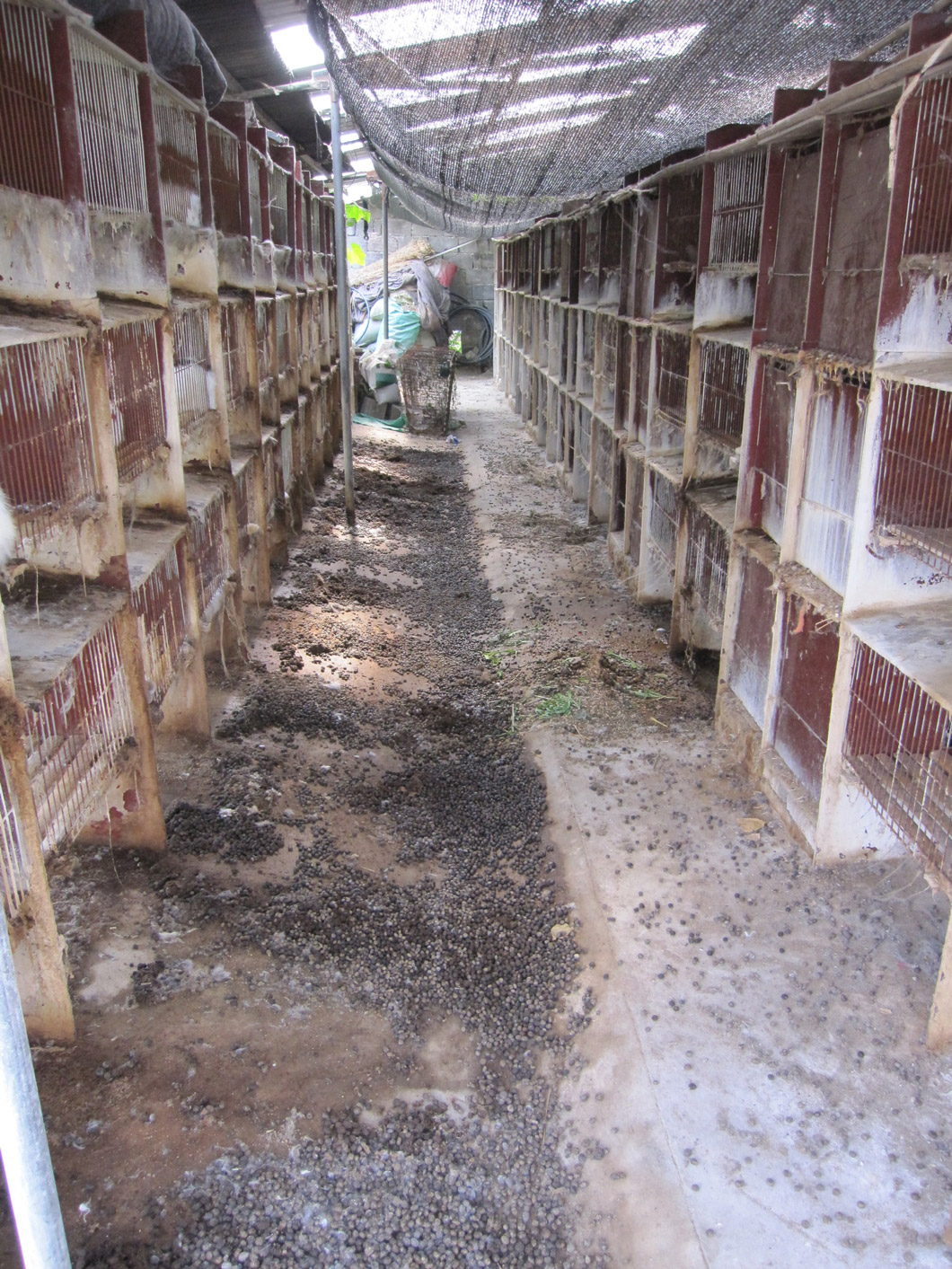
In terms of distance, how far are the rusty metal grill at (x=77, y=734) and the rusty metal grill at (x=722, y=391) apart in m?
3.33

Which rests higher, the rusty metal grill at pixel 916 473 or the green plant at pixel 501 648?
the rusty metal grill at pixel 916 473

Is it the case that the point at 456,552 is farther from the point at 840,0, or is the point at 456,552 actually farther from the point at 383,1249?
the point at 383,1249

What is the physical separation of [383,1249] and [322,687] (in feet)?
12.1

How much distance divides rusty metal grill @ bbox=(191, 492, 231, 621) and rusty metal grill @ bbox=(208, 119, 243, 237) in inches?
74.1

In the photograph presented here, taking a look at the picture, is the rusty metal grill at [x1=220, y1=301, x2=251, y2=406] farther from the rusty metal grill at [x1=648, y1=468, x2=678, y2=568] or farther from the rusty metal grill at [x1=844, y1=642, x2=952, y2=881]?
the rusty metal grill at [x1=844, y1=642, x2=952, y2=881]

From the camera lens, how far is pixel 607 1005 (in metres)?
3.44

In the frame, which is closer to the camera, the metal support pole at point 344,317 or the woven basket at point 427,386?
the metal support pole at point 344,317

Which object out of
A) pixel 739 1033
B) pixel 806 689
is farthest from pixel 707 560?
pixel 739 1033

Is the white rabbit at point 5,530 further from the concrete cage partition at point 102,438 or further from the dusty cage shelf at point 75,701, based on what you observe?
the dusty cage shelf at point 75,701

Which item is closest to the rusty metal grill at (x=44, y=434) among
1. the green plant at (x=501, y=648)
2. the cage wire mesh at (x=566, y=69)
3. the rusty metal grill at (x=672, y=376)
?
the cage wire mesh at (x=566, y=69)

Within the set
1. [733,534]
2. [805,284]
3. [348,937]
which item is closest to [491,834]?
[348,937]

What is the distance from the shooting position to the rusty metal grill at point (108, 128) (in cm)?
339

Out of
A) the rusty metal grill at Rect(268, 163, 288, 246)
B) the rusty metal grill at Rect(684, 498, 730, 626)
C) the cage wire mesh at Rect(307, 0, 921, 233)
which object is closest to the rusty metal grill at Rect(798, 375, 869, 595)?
the rusty metal grill at Rect(684, 498, 730, 626)

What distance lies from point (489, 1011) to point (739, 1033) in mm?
875
